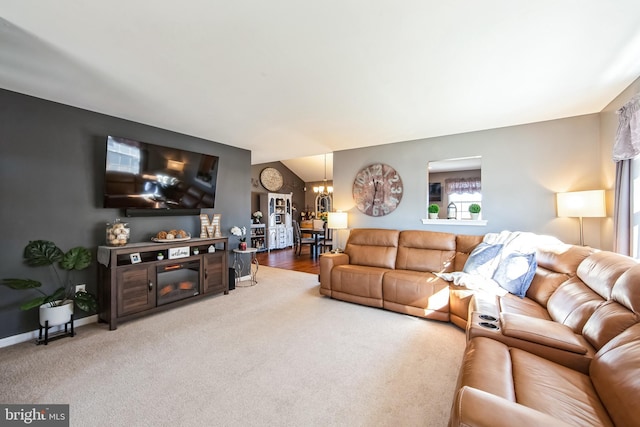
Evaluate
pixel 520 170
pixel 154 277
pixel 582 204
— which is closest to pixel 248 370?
pixel 154 277

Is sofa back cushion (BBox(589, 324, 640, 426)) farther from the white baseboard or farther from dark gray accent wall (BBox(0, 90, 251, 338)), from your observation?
the white baseboard

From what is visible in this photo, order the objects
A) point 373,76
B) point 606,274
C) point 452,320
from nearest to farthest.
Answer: point 606,274, point 373,76, point 452,320

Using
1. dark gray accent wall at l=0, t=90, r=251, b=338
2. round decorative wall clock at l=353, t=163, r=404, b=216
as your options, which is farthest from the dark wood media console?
round decorative wall clock at l=353, t=163, r=404, b=216

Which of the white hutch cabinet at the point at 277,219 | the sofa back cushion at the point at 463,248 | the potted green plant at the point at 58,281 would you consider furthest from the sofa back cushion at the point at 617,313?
the white hutch cabinet at the point at 277,219

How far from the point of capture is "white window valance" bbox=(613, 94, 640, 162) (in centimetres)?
216

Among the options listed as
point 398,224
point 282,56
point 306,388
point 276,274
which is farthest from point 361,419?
point 276,274

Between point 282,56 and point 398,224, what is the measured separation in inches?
124

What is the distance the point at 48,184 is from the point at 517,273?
490 centimetres

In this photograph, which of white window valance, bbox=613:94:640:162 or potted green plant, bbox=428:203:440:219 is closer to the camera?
white window valance, bbox=613:94:640:162

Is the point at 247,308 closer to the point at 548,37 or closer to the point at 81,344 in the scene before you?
the point at 81,344

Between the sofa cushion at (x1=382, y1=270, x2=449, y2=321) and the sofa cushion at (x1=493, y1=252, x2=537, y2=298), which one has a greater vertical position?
the sofa cushion at (x1=493, y1=252, x2=537, y2=298)

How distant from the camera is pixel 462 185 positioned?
299 inches

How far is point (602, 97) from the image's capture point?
2.63m

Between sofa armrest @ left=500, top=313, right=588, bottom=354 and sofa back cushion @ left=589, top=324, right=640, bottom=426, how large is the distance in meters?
0.11
